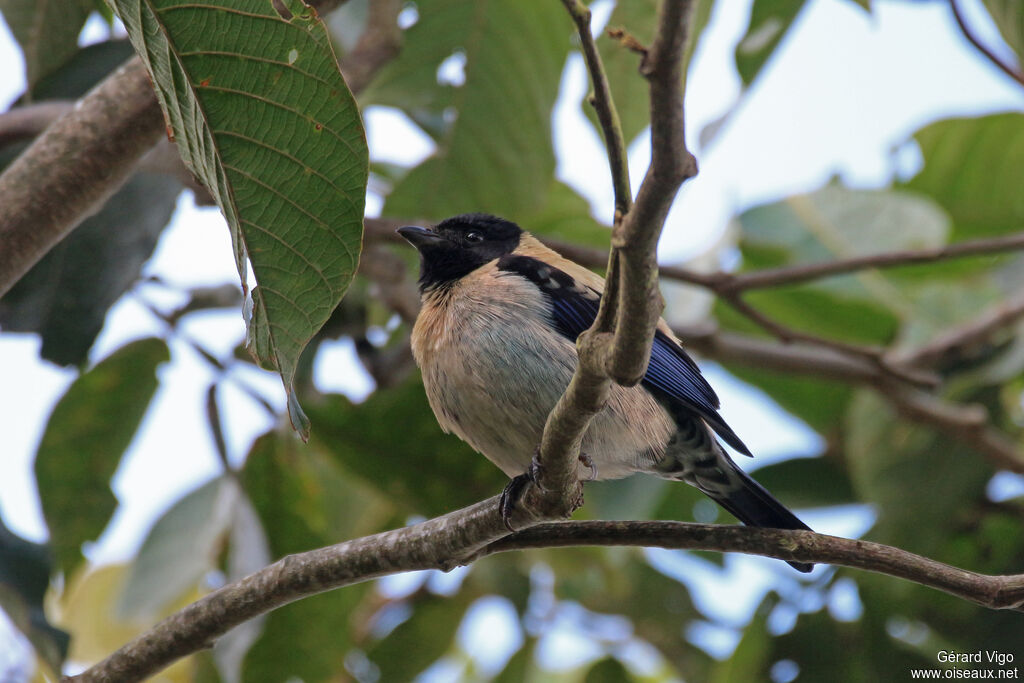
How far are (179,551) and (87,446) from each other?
771 millimetres

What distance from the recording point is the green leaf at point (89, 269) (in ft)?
10.5

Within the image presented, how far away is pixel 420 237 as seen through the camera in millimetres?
3584

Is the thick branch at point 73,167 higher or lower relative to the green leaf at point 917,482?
higher

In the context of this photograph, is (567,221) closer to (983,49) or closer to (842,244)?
(842,244)

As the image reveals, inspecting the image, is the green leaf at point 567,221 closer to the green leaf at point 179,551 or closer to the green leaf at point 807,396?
the green leaf at point 807,396

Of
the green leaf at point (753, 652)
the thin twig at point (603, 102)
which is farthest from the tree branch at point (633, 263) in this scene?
the green leaf at point (753, 652)

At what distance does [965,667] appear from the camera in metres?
4.33

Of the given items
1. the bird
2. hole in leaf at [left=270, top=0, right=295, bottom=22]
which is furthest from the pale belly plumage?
hole in leaf at [left=270, top=0, right=295, bottom=22]

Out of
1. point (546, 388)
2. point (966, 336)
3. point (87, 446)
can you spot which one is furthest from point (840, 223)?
point (87, 446)

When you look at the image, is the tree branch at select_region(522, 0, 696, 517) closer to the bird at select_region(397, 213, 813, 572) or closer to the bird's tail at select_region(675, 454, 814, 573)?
the bird at select_region(397, 213, 813, 572)

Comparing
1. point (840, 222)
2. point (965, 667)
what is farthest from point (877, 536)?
point (840, 222)

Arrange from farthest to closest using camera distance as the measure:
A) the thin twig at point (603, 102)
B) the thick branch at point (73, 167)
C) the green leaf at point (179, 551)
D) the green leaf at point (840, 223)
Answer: the green leaf at point (840, 223) → the green leaf at point (179, 551) → the thick branch at point (73, 167) → the thin twig at point (603, 102)

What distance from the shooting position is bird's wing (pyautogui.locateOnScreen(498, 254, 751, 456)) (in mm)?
3039

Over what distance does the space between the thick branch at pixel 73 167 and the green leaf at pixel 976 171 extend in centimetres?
406
